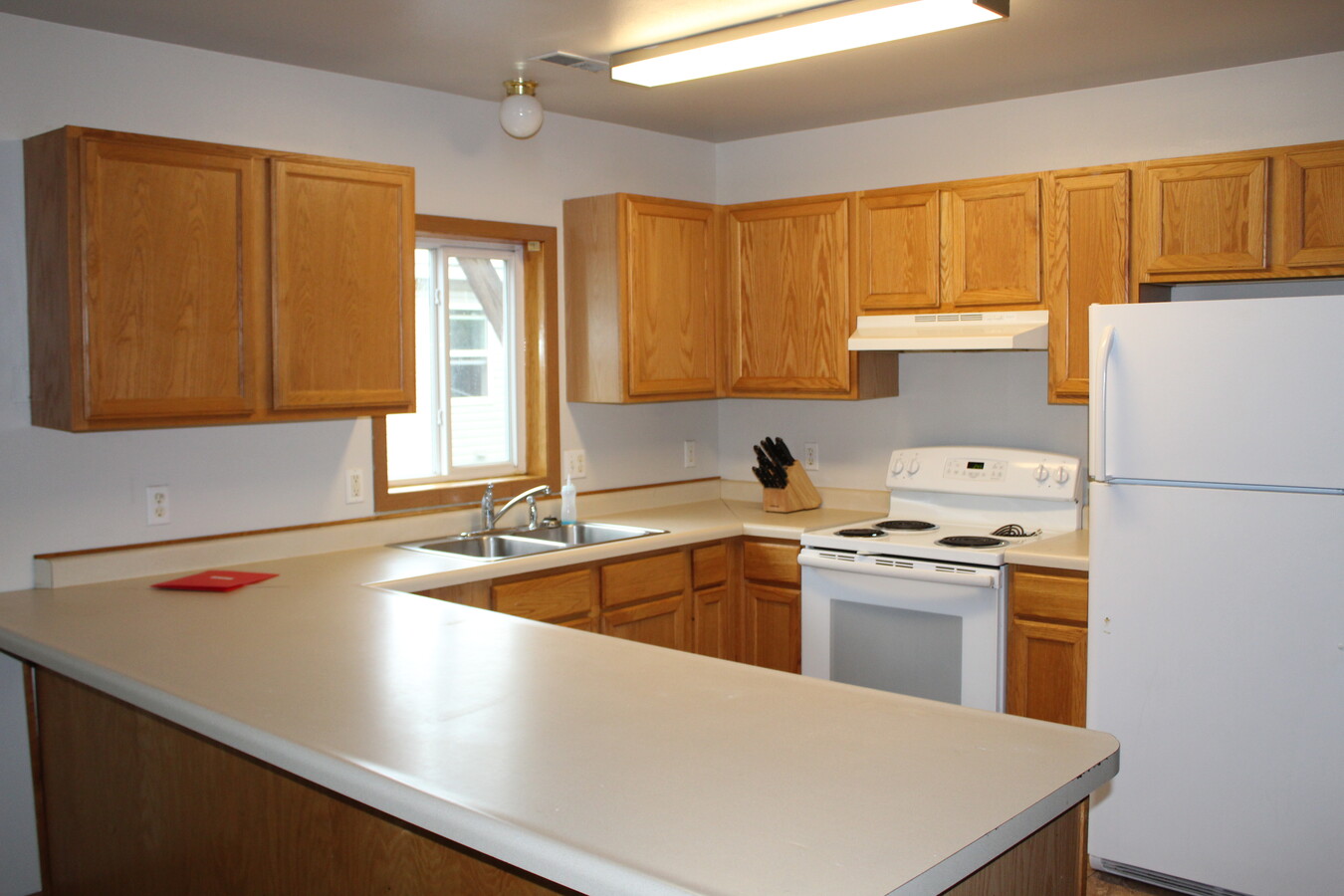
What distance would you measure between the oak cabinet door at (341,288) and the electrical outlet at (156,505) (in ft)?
1.49


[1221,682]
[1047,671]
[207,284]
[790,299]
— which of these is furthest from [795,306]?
[207,284]

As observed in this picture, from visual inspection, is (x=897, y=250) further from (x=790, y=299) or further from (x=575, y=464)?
(x=575, y=464)

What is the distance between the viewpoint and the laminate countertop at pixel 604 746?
1.28m

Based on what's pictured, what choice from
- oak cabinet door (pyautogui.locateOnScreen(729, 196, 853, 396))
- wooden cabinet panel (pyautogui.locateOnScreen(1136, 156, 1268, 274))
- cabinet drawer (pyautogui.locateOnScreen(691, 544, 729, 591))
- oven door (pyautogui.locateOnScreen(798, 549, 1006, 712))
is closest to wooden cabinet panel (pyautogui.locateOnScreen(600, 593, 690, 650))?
cabinet drawer (pyautogui.locateOnScreen(691, 544, 729, 591))

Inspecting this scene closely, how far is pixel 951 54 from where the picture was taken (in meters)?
3.30

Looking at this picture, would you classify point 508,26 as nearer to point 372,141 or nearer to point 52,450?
point 372,141

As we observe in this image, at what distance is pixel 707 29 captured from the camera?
2.99m

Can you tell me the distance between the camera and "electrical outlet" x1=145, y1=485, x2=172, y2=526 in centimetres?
309

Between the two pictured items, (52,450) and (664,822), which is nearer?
(664,822)

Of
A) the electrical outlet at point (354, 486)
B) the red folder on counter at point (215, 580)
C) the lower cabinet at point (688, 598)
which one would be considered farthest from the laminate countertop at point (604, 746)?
the electrical outlet at point (354, 486)

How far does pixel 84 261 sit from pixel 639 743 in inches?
73.5

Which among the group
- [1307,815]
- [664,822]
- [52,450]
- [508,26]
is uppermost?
[508,26]

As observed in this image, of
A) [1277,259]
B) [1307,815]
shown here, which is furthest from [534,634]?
[1277,259]

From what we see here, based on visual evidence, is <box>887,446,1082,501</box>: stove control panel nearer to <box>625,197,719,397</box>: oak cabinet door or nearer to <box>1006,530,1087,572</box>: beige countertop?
<box>1006,530,1087,572</box>: beige countertop
